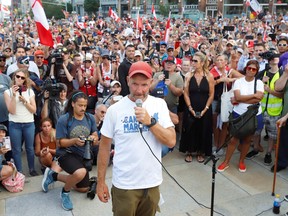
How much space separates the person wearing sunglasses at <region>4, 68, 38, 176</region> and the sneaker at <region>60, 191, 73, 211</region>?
119 cm

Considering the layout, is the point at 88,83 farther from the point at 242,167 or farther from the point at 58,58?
the point at 242,167

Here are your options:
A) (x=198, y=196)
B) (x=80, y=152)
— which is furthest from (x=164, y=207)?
(x=80, y=152)

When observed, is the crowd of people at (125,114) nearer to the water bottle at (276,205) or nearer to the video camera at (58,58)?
the video camera at (58,58)

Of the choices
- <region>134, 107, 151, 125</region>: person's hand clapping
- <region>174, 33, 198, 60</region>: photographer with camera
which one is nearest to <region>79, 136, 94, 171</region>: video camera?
<region>134, 107, 151, 125</region>: person's hand clapping

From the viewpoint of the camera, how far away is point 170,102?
19.1 ft

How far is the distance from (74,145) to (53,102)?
1.47 meters

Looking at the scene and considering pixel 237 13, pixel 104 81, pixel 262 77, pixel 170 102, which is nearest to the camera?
pixel 262 77

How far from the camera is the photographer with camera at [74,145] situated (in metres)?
4.00

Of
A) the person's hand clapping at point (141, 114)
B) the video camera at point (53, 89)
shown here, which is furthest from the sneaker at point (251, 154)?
the person's hand clapping at point (141, 114)

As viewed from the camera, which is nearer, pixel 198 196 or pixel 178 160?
pixel 198 196

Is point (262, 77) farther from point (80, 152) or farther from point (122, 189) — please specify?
point (122, 189)

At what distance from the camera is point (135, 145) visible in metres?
2.48

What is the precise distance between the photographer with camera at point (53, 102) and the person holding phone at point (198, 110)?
6.87ft

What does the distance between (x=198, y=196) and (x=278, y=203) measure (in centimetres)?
100
